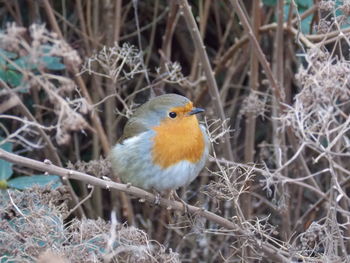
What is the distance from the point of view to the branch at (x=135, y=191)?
223cm

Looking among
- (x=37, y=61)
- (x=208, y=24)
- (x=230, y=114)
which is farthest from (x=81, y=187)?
(x=37, y=61)

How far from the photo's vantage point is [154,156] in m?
3.25

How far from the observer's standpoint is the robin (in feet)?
10.6

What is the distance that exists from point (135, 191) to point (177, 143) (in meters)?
0.64

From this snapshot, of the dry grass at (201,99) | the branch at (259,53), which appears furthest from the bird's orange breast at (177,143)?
the branch at (259,53)

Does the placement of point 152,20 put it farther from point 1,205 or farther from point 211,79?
point 1,205

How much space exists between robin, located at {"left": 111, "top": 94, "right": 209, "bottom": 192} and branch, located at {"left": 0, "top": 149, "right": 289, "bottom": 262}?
250 millimetres

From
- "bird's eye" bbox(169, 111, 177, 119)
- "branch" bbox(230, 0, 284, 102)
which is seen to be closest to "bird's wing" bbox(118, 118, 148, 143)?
"bird's eye" bbox(169, 111, 177, 119)

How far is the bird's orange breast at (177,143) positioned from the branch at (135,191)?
29 centimetres

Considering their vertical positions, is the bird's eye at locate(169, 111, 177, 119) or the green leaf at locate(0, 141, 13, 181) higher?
the bird's eye at locate(169, 111, 177, 119)

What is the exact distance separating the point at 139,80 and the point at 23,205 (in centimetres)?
182

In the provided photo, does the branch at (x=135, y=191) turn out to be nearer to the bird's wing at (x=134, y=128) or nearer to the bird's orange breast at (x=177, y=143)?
the bird's orange breast at (x=177, y=143)

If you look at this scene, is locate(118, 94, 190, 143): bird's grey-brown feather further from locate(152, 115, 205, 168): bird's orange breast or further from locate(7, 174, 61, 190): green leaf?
locate(7, 174, 61, 190): green leaf

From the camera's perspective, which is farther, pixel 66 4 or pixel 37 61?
pixel 66 4
